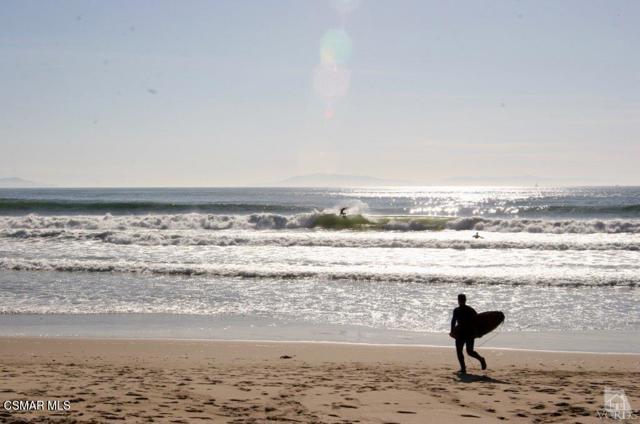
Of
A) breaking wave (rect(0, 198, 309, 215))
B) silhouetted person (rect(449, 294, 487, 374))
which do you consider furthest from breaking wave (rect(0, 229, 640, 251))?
breaking wave (rect(0, 198, 309, 215))

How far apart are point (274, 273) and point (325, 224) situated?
877 inches

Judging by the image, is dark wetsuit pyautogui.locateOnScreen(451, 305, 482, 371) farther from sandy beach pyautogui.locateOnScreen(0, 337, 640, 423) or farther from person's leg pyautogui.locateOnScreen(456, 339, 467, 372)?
sandy beach pyautogui.locateOnScreen(0, 337, 640, 423)

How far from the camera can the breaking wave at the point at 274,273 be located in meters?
17.8

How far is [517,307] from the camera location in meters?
14.4

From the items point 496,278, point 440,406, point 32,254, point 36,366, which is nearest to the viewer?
point 440,406

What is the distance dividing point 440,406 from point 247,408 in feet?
7.06

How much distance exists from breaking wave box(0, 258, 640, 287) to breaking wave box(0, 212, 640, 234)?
18.2 meters

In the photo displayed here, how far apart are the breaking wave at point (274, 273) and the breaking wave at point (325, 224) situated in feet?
59.8

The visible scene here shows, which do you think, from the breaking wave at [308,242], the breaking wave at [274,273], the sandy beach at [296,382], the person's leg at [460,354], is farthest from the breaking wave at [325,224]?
the person's leg at [460,354]

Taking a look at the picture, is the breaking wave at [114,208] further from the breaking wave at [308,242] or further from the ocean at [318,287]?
the ocean at [318,287]

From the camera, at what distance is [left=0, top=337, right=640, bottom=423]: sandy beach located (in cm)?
661

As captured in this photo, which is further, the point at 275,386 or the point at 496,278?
the point at 496,278

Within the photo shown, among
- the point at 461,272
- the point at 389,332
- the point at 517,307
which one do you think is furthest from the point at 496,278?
the point at 389,332

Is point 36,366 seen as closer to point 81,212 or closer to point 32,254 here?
point 32,254
